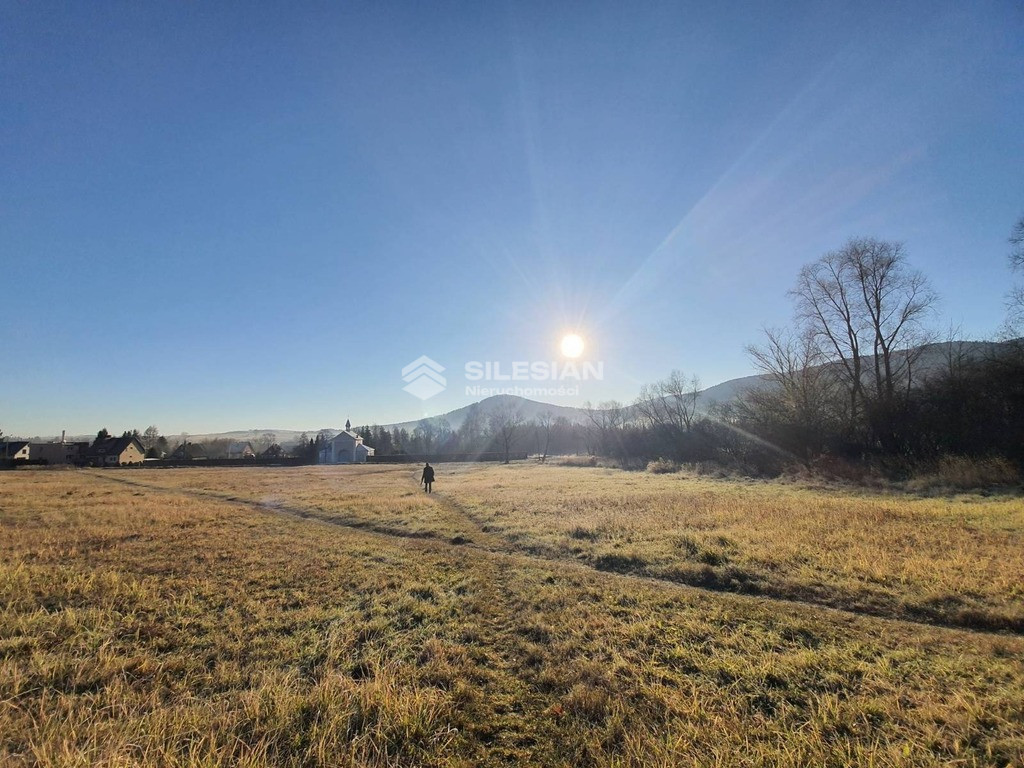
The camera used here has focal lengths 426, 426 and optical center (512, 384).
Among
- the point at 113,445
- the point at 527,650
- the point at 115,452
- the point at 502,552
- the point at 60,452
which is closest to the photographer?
the point at 527,650

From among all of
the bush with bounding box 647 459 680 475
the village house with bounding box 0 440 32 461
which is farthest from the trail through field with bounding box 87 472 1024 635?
the village house with bounding box 0 440 32 461

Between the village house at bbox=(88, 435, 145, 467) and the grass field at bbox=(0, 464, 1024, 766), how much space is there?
9728cm

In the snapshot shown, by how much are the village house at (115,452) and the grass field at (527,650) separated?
9728cm

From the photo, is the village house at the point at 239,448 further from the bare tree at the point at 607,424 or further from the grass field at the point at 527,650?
the grass field at the point at 527,650

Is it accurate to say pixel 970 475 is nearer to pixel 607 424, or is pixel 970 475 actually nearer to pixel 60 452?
pixel 607 424

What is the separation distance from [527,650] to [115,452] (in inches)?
4423

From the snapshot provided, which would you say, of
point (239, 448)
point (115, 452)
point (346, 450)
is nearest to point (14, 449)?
point (115, 452)

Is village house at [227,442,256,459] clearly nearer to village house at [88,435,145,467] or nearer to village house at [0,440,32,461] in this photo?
village house at [88,435,145,467]

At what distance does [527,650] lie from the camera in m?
5.88

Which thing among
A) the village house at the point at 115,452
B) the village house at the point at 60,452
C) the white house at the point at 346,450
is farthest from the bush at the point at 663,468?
the village house at the point at 60,452

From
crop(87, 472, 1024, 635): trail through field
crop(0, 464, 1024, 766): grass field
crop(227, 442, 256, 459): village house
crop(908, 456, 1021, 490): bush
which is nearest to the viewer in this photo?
crop(0, 464, 1024, 766): grass field

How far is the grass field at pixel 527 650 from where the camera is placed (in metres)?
3.83

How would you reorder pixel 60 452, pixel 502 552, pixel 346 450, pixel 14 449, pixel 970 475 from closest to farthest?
pixel 502 552
pixel 970 475
pixel 346 450
pixel 14 449
pixel 60 452

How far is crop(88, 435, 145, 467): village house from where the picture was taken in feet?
278
